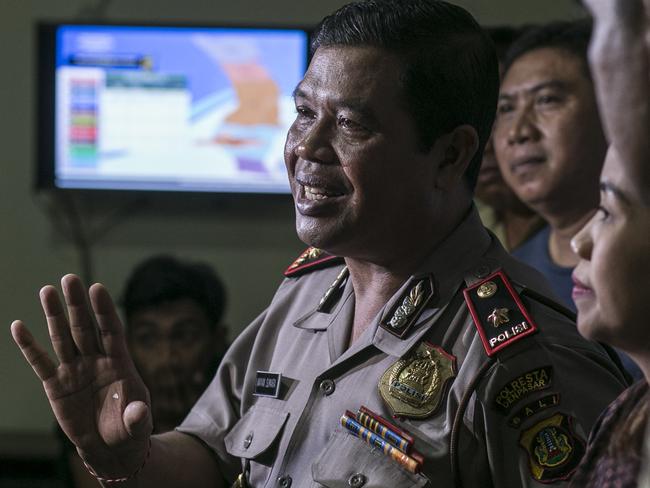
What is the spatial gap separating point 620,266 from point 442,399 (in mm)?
458

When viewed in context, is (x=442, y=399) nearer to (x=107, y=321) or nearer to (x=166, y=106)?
(x=107, y=321)

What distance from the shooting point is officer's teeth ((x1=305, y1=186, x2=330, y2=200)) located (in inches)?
58.7

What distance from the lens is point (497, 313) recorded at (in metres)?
1.39

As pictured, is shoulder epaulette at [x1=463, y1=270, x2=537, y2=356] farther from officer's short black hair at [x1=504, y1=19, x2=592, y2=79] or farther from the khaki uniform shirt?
officer's short black hair at [x1=504, y1=19, x2=592, y2=79]

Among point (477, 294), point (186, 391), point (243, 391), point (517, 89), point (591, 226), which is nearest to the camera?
point (591, 226)

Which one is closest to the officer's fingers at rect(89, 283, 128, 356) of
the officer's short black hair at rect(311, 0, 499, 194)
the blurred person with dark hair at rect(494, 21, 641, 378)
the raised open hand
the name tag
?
the raised open hand

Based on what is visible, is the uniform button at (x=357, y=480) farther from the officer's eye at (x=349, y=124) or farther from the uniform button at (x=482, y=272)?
the officer's eye at (x=349, y=124)

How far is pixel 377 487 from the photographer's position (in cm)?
137

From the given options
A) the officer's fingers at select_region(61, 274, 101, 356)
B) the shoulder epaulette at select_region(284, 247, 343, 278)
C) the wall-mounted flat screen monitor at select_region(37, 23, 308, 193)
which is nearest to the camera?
the officer's fingers at select_region(61, 274, 101, 356)

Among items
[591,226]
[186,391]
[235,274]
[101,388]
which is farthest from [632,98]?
[235,274]

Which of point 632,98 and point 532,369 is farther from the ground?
point 632,98

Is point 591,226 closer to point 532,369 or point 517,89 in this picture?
point 532,369

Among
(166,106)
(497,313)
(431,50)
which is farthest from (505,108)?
(166,106)

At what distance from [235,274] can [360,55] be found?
2.93 m
